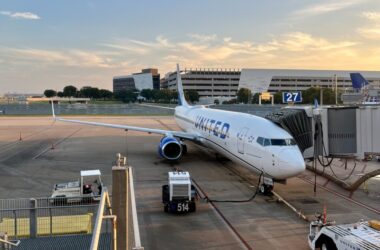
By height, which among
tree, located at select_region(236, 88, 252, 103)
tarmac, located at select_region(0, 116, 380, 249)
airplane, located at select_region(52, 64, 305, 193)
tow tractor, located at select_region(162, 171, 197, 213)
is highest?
tree, located at select_region(236, 88, 252, 103)

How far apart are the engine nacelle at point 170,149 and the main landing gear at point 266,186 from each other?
32.7ft

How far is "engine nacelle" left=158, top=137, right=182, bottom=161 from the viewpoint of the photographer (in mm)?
28609

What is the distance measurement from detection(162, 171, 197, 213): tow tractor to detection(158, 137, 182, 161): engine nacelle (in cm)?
1143

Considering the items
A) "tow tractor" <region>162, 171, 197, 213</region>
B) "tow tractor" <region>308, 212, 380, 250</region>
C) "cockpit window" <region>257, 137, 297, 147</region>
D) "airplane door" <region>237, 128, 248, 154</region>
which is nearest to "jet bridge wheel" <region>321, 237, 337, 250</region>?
"tow tractor" <region>308, 212, 380, 250</region>

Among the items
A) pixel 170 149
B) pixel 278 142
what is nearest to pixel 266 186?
pixel 278 142

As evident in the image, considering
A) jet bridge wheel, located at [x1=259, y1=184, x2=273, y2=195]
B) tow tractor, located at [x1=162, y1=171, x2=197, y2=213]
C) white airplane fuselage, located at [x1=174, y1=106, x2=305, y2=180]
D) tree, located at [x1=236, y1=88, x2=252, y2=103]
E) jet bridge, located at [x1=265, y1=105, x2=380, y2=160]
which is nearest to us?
tow tractor, located at [x1=162, y1=171, x2=197, y2=213]

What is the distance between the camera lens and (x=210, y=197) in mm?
19250

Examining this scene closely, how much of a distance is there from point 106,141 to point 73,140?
4299mm

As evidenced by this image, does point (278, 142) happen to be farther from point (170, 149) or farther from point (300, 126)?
point (170, 149)

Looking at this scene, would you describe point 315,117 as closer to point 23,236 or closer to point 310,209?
point 310,209

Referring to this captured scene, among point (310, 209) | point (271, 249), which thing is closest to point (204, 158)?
point (310, 209)

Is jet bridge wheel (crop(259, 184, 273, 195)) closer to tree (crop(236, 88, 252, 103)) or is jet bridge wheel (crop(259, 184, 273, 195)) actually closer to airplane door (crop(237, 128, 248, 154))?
airplane door (crop(237, 128, 248, 154))

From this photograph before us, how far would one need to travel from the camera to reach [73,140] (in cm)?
4600

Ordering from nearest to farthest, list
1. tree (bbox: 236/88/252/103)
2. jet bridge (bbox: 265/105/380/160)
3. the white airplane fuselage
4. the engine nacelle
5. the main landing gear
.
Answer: the white airplane fuselage
jet bridge (bbox: 265/105/380/160)
the main landing gear
the engine nacelle
tree (bbox: 236/88/252/103)
